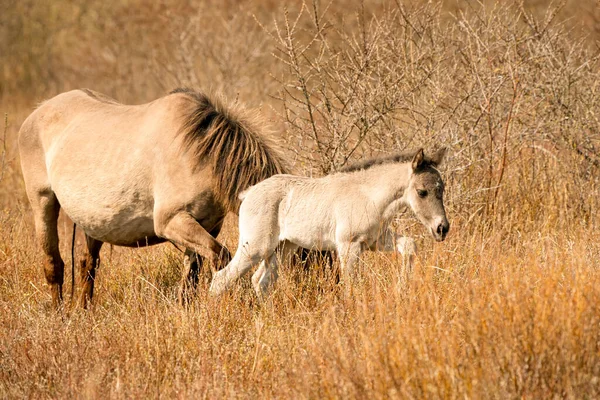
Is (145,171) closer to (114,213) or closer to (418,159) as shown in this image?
(114,213)

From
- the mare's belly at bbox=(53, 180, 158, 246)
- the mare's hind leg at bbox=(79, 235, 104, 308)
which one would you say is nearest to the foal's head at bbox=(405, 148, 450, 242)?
the mare's belly at bbox=(53, 180, 158, 246)

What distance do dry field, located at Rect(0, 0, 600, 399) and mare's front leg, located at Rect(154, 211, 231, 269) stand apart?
265mm

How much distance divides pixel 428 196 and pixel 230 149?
1.60 meters

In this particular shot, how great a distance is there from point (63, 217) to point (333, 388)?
24.6 ft

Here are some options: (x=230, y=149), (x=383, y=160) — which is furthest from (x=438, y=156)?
(x=230, y=149)

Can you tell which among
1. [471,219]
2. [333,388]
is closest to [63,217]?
[471,219]

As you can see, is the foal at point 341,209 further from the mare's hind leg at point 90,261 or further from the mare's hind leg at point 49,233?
the mare's hind leg at point 49,233

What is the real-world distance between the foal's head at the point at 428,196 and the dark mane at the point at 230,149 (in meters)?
1.19

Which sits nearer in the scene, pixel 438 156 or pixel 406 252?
pixel 406 252

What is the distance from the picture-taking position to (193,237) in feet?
19.1

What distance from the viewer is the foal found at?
5.26 meters

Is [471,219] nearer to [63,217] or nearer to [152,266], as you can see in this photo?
[152,266]

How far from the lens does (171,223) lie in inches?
234

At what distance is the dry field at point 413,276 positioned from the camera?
3795mm
